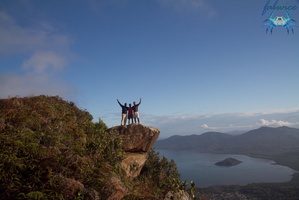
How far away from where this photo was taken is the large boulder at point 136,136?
17.3 metres

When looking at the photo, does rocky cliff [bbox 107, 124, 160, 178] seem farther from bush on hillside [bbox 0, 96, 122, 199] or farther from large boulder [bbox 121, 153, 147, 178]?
bush on hillside [bbox 0, 96, 122, 199]

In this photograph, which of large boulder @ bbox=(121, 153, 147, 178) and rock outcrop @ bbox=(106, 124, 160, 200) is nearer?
large boulder @ bbox=(121, 153, 147, 178)

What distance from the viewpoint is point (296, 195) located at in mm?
103250

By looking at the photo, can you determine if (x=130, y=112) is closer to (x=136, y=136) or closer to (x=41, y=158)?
(x=136, y=136)

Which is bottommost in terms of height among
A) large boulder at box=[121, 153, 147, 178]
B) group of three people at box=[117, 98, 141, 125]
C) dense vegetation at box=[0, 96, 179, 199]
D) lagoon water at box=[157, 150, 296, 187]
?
lagoon water at box=[157, 150, 296, 187]

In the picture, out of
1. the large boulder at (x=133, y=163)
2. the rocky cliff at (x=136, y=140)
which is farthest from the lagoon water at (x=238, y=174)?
the large boulder at (x=133, y=163)

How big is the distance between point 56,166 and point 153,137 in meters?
11.9

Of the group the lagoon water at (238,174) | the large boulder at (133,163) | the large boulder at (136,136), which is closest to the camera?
the large boulder at (133,163)

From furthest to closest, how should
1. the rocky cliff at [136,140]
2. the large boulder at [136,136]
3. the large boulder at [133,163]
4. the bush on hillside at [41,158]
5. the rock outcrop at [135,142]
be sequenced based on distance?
the large boulder at [136,136] → the rocky cliff at [136,140] → the rock outcrop at [135,142] → the large boulder at [133,163] → the bush on hillside at [41,158]

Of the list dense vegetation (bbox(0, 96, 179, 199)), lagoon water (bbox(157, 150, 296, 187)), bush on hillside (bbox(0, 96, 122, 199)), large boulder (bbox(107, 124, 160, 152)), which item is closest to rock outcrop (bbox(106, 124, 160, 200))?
large boulder (bbox(107, 124, 160, 152))

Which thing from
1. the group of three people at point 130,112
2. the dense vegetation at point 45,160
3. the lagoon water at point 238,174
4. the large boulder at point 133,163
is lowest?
the lagoon water at point 238,174

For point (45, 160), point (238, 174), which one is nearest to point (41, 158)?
point (45, 160)

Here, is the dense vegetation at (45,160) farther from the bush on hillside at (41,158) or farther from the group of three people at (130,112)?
the group of three people at (130,112)

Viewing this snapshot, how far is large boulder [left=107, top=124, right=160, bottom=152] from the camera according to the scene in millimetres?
17266
